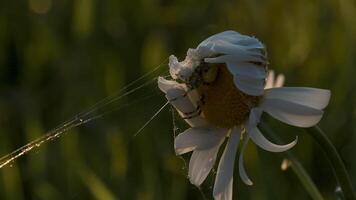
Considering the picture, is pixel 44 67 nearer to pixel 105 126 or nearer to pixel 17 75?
pixel 17 75

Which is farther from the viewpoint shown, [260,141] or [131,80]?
[131,80]

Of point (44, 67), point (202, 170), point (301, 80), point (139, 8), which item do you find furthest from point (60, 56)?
point (202, 170)

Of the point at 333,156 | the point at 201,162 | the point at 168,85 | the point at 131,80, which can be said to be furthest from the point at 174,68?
the point at 131,80

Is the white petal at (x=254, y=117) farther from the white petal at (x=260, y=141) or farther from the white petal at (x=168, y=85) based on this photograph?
the white petal at (x=168, y=85)

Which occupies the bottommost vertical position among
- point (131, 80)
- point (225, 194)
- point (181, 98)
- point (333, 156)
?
point (333, 156)

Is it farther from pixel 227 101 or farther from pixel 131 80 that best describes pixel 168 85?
pixel 131 80

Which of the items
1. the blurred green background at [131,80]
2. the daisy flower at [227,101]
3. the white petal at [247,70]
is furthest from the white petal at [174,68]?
the blurred green background at [131,80]

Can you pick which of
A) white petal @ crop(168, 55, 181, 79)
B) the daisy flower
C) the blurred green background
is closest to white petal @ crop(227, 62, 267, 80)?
the daisy flower
